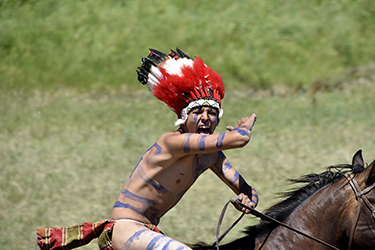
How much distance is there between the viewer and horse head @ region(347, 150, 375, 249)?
2475 millimetres

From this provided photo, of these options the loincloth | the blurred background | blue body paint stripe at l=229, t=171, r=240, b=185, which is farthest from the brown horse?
the blurred background

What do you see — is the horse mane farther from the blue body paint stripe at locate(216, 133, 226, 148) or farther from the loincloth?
the loincloth

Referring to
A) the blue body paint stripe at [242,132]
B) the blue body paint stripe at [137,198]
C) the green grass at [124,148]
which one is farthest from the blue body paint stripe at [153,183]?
the green grass at [124,148]

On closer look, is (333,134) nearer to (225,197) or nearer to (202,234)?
(225,197)

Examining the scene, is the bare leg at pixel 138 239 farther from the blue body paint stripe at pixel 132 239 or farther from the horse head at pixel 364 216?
the horse head at pixel 364 216

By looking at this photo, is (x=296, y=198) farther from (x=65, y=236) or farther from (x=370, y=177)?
(x=65, y=236)

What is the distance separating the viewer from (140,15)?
31.9ft

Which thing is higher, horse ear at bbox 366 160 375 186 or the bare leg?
horse ear at bbox 366 160 375 186

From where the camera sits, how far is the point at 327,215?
8.56ft

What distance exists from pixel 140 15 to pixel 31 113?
326 cm

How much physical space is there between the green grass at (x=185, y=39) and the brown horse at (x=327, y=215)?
6.20 metres

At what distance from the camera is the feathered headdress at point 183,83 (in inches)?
111

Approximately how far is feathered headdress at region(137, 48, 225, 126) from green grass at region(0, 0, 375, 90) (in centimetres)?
598

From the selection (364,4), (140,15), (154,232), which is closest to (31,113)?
(140,15)
